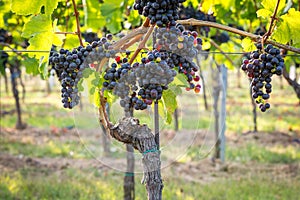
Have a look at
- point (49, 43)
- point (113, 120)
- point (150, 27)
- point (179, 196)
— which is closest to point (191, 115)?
point (113, 120)

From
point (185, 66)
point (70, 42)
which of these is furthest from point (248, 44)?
point (70, 42)

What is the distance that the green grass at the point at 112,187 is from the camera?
5.13 metres

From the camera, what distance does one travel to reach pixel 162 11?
1.35 meters

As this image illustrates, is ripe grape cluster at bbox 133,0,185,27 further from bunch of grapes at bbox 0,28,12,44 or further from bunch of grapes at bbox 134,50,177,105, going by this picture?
bunch of grapes at bbox 0,28,12,44

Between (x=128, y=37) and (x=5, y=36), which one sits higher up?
(x=5, y=36)

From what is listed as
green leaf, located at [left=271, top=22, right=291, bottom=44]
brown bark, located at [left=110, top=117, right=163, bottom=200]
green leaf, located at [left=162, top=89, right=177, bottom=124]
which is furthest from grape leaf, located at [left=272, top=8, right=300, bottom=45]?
brown bark, located at [left=110, top=117, right=163, bottom=200]

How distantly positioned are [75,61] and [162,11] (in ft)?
1.31

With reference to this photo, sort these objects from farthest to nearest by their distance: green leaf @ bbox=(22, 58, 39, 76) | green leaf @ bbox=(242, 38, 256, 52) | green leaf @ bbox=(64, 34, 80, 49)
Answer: green leaf @ bbox=(22, 58, 39, 76)
green leaf @ bbox=(64, 34, 80, 49)
green leaf @ bbox=(242, 38, 256, 52)

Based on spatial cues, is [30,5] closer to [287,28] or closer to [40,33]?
[40,33]

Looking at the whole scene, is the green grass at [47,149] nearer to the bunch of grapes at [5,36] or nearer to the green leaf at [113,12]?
the bunch of grapes at [5,36]

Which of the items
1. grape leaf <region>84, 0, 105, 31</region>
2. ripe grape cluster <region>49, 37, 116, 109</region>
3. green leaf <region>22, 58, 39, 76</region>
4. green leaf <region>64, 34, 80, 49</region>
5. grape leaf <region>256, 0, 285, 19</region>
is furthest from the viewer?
grape leaf <region>84, 0, 105, 31</region>

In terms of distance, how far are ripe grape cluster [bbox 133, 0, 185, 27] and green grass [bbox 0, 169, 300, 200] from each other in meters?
3.88

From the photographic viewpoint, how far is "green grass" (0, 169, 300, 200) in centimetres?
513

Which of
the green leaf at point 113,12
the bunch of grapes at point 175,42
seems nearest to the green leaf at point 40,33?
the bunch of grapes at point 175,42
